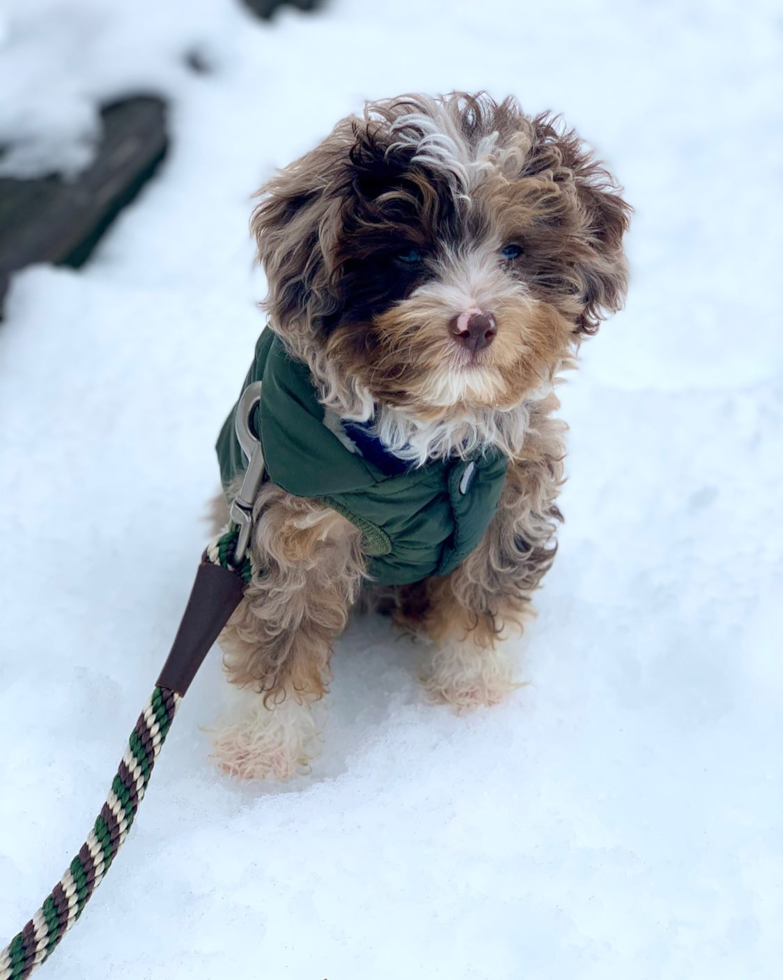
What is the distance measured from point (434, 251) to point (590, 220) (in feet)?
1.46

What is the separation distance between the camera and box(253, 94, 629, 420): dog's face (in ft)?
7.18

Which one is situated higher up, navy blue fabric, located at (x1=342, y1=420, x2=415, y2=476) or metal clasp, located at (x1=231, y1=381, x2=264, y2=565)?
navy blue fabric, located at (x1=342, y1=420, x2=415, y2=476)

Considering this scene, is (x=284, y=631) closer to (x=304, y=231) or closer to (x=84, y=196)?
(x=304, y=231)

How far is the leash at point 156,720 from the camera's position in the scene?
2.17 meters

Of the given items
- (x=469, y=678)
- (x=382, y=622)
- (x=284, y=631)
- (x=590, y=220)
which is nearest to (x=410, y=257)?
(x=590, y=220)

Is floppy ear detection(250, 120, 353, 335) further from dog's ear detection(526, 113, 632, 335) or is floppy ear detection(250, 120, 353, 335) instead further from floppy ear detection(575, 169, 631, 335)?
floppy ear detection(575, 169, 631, 335)

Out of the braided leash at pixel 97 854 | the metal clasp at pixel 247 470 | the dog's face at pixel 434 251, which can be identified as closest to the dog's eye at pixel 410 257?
the dog's face at pixel 434 251

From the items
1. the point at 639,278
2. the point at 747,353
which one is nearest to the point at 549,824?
the point at 747,353

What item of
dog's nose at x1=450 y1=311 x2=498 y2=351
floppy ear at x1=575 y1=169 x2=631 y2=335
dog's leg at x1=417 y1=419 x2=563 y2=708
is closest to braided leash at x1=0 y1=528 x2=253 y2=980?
dog's leg at x1=417 y1=419 x2=563 y2=708

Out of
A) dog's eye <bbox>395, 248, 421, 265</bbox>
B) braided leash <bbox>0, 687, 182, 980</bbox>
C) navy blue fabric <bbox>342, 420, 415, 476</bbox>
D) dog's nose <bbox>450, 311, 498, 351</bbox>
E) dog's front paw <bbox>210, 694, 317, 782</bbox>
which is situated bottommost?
dog's front paw <bbox>210, 694, 317, 782</bbox>

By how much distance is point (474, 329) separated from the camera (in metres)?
2.15

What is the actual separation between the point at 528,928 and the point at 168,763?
1106mm

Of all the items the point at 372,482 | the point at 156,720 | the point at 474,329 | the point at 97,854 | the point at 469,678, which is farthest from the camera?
the point at 469,678

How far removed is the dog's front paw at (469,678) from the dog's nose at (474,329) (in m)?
1.24
